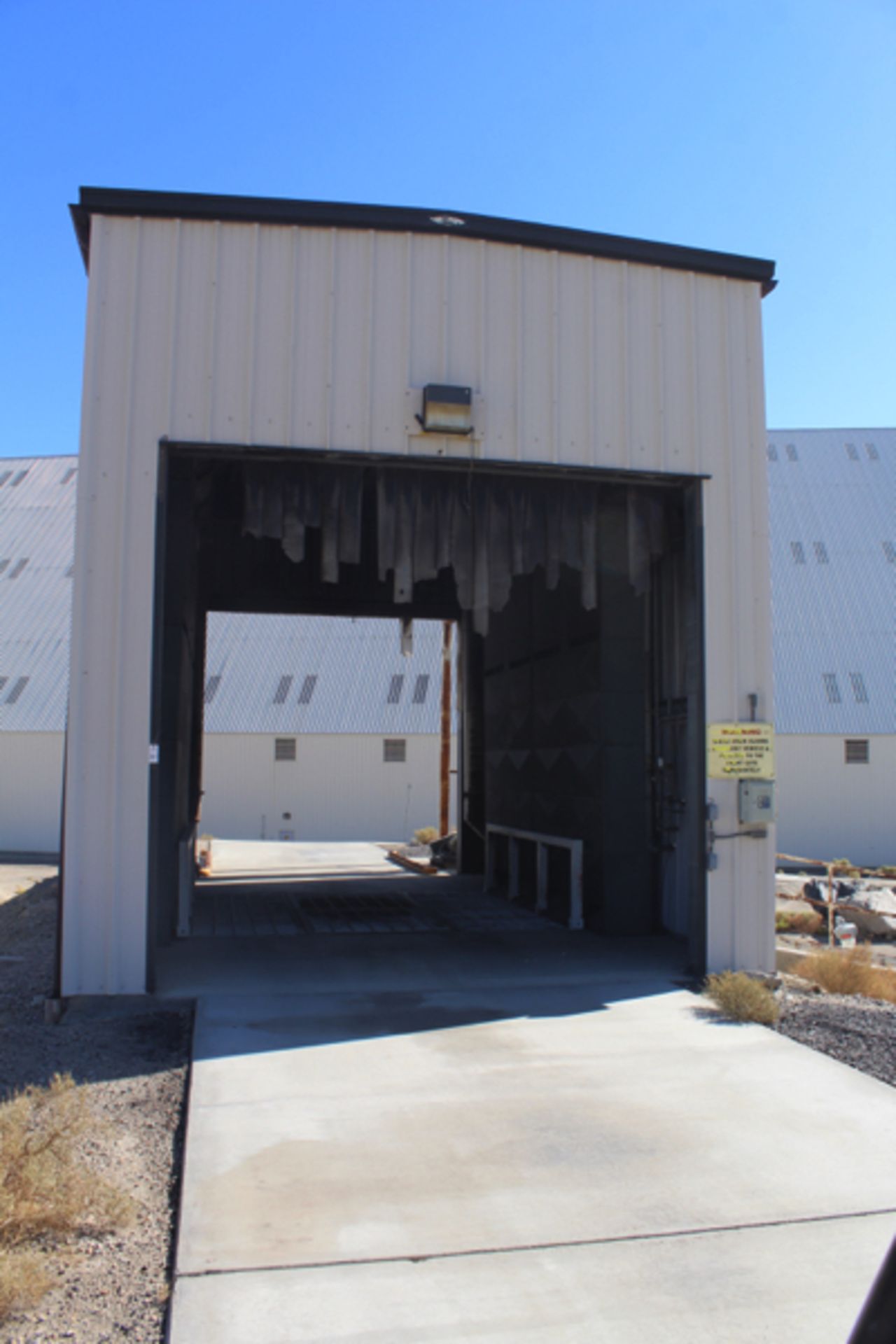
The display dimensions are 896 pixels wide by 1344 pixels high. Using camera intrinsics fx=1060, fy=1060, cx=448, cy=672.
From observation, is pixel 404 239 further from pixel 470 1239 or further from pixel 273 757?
pixel 273 757

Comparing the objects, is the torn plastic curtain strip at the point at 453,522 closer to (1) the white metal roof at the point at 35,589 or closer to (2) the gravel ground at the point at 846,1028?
(2) the gravel ground at the point at 846,1028

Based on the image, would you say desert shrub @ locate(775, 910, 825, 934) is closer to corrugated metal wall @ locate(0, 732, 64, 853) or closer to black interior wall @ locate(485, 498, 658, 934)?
black interior wall @ locate(485, 498, 658, 934)

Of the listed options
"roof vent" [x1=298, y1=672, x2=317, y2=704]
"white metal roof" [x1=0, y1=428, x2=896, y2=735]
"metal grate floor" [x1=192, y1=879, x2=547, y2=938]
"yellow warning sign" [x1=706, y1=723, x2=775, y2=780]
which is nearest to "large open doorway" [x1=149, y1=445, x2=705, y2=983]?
"yellow warning sign" [x1=706, y1=723, x2=775, y2=780]

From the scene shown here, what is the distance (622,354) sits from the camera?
27.4 ft

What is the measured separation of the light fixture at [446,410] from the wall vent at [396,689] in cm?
2401

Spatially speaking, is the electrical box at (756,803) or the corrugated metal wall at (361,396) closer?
the corrugated metal wall at (361,396)

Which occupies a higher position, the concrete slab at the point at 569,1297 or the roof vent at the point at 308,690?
the roof vent at the point at 308,690

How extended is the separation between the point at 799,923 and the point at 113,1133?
9.89m

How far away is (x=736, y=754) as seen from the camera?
323 inches

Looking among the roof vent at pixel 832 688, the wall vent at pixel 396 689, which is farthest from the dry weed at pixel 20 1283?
the wall vent at pixel 396 689

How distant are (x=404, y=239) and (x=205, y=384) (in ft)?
6.28

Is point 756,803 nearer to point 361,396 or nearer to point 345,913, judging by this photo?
point 361,396

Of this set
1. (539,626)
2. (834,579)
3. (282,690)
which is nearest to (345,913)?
(539,626)

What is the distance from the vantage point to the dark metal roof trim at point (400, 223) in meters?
7.64
